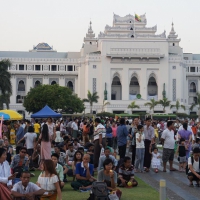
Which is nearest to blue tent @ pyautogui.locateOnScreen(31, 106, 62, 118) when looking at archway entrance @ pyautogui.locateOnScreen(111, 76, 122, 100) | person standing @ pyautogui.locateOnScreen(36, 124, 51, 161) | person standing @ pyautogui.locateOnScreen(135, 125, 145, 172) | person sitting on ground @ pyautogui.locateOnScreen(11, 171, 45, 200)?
person standing @ pyautogui.locateOnScreen(135, 125, 145, 172)

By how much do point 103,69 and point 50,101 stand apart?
19166 millimetres

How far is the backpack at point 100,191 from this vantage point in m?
10.9

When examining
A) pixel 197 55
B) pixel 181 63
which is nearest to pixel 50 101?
pixel 181 63

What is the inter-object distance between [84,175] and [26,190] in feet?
12.0

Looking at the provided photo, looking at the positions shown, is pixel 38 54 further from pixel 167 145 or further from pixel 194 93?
pixel 167 145

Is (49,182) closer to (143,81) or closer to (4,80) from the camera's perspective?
(4,80)

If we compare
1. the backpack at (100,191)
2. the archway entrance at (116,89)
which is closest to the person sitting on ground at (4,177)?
the backpack at (100,191)

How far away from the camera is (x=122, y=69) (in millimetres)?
87125

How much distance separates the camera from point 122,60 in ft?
285

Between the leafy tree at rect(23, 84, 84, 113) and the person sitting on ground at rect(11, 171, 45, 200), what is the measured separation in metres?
59.1

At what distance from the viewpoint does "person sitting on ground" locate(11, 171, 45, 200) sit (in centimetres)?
962

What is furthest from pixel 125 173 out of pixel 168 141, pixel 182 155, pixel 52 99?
pixel 52 99

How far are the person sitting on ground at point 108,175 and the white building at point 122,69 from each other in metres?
72.7

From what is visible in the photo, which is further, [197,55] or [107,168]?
[197,55]
